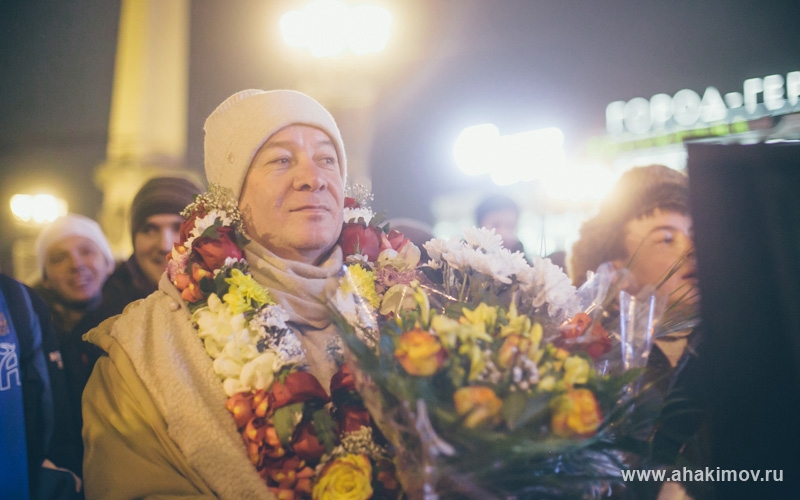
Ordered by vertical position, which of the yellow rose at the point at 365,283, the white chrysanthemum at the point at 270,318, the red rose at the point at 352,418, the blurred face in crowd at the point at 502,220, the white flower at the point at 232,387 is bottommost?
the red rose at the point at 352,418

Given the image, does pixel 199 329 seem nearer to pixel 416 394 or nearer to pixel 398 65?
pixel 416 394

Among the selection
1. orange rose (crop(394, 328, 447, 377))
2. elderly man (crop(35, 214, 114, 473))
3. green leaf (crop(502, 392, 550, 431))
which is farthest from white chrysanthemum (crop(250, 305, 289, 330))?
elderly man (crop(35, 214, 114, 473))

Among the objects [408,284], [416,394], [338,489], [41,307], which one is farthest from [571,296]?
[41,307]

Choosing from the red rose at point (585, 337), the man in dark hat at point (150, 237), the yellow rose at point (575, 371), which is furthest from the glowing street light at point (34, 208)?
the yellow rose at point (575, 371)

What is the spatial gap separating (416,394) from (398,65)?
18.9m

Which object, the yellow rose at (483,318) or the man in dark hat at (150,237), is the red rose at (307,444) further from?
the man in dark hat at (150,237)

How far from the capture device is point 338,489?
163 centimetres

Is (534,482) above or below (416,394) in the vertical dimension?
below

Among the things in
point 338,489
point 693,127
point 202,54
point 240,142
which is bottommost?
point 338,489

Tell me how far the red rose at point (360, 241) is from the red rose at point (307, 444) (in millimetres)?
762

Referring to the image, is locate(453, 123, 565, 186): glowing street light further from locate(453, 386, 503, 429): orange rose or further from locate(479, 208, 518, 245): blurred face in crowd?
locate(453, 386, 503, 429): orange rose

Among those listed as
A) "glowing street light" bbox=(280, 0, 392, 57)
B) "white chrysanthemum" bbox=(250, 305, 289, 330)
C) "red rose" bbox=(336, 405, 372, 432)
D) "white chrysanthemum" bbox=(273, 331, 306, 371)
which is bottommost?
"red rose" bbox=(336, 405, 372, 432)

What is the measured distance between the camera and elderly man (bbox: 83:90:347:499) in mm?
1802

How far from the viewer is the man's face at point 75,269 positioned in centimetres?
372
